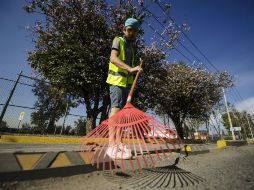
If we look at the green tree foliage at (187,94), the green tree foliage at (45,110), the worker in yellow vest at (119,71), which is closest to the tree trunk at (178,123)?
the green tree foliage at (187,94)

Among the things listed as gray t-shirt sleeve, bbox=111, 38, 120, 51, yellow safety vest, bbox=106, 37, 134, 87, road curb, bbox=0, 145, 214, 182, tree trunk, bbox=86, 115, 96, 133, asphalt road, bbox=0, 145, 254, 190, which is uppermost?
tree trunk, bbox=86, 115, 96, 133

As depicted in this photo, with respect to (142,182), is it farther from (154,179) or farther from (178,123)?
(178,123)

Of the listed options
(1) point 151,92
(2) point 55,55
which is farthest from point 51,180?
(1) point 151,92

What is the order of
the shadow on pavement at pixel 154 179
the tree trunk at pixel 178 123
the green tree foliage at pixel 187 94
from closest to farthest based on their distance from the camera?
the shadow on pavement at pixel 154 179, the green tree foliage at pixel 187 94, the tree trunk at pixel 178 123

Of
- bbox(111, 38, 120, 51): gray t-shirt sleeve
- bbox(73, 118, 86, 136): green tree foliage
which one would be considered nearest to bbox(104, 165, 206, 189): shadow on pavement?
bbox(111, 38, 120, 51): gray t-shirt sleeve

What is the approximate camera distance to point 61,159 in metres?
1.99

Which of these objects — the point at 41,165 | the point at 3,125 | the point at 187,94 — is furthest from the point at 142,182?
the point at 187,94

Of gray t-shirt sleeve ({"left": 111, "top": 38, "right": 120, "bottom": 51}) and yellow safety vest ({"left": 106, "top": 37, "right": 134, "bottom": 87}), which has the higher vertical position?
gray t-shirt sleeve ({"left": 111, "top": 38, "right": 120, "bottom": 51})

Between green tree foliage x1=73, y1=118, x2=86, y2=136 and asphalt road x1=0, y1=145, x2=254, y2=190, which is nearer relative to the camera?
asphalt road x1=0, y1=145, x2=254, y2=190

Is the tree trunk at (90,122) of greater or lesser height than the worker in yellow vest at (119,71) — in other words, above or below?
above

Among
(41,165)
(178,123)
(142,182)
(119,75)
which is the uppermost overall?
(178,123)

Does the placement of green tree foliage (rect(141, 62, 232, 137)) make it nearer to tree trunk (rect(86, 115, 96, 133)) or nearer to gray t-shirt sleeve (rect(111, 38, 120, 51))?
tree trunk (rect(86, 115, 96, 133))

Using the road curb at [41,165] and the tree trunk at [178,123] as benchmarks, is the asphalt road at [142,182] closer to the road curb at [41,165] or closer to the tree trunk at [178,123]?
the road curb at [41,165]

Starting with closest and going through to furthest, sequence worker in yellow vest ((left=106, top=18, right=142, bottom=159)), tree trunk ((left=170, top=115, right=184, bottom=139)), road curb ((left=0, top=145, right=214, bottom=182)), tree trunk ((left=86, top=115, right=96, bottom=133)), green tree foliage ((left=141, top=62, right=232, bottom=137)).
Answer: road curb ((left=0, top=145, right=214, bottom=182)), worker in yellow vest ((left=106, top=18, right=142, bottom=159)), tree trunk ((left=86, top=115, right=96, bottom=133)), green tree foliage ((left=141, top=62, right=232, bottom=137)), tree trunk ((left=170, top=115, right=184, bottom=139))
